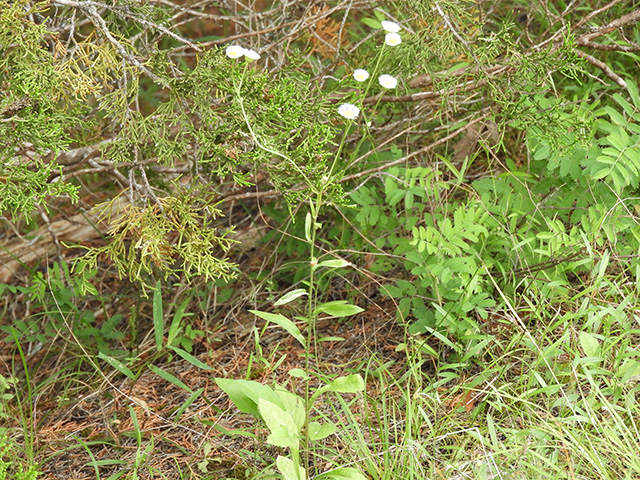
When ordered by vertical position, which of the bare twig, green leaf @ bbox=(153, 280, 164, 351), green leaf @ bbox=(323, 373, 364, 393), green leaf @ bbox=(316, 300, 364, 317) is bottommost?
green leaf @ bbox=(153, 280, 164, 351)

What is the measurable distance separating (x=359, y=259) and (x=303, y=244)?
0.96ft

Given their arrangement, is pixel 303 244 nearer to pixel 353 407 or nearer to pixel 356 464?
pixel 353 407

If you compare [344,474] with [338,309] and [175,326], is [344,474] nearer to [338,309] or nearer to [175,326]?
[338,309]

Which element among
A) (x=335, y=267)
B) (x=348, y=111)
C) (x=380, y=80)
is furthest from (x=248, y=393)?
(x=380, y=80)

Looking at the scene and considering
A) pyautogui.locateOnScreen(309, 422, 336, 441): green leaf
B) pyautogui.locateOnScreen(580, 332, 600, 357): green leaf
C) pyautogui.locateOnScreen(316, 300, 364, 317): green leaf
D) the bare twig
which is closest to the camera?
pyautogui.locateOnScreen(316, 300, 364, 317): green leaf

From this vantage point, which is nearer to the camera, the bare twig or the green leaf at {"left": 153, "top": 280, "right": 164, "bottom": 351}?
the green leaf at {"left": 153, "top": 280, "right": 164, "bottom": 351}

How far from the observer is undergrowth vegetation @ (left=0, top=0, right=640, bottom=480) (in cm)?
198

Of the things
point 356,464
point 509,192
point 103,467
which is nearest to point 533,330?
point 509,192

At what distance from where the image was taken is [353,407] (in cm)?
238

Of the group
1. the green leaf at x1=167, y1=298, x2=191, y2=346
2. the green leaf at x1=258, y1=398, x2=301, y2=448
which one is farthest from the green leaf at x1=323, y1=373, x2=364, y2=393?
the green leaf at x1=167, y1=298, x2=191, y2=346

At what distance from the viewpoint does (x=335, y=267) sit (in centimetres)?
176

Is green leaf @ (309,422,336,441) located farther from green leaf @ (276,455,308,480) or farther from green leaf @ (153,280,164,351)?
green leaf @ (153,280,164,351)

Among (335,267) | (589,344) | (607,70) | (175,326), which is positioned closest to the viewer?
(335,267)

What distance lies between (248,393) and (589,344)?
109 centimetres
